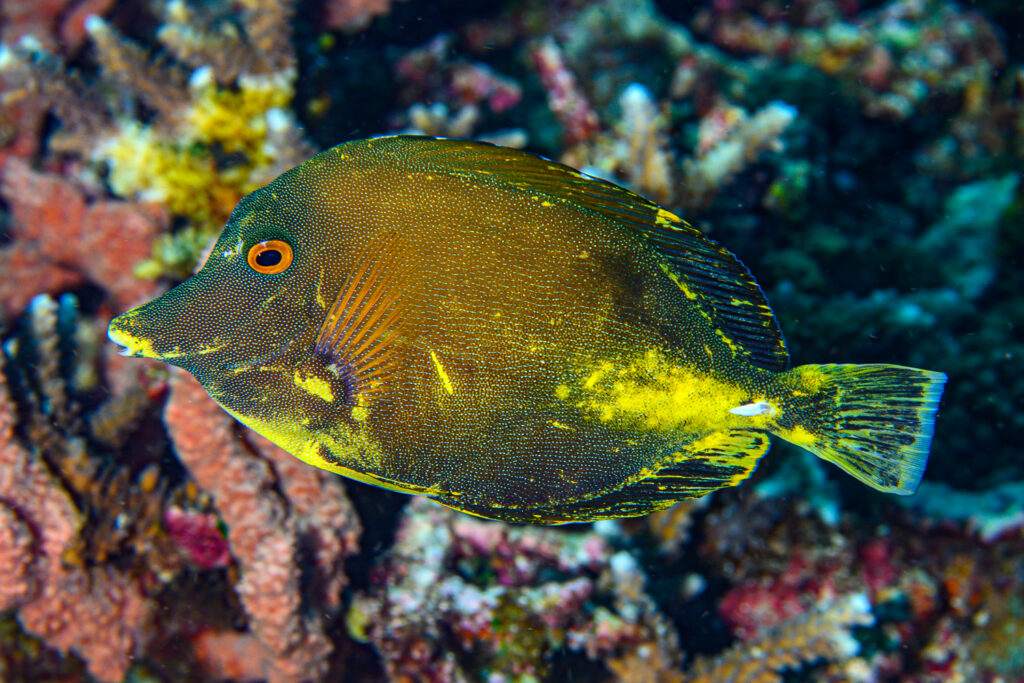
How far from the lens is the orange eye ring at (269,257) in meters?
1.63

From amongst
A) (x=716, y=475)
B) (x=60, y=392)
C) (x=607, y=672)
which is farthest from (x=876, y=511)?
(x=60, y=392)

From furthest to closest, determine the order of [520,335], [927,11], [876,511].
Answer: [927,11], [876,511], [520,335]

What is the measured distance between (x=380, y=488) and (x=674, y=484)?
1.70 m

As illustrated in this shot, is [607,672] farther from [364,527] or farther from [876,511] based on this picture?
[876,511]

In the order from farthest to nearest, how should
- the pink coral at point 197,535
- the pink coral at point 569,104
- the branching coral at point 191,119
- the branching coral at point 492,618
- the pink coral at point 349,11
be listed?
the pink coral at point 349,11 → the pink coral at point 569,104 → the branching coral at point 191,119 → the pink coral at point 197,535 → the branching coral at point 492,618

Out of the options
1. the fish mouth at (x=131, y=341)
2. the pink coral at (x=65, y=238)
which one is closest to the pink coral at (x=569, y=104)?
the pink coral at (x=65, y=238)

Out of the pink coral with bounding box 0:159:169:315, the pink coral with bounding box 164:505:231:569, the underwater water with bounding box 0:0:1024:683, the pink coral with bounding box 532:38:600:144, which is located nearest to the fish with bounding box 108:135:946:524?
the underwater water with bounding box 0:0:1024:683

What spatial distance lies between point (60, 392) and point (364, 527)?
1651 millimetres

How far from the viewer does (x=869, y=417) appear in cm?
171

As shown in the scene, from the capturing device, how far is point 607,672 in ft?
9.55

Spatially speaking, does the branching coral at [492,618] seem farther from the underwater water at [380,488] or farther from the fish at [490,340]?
the fish at [490,340]

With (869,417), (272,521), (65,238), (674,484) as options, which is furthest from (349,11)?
(869,417)

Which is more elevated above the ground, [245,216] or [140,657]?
[245,216]

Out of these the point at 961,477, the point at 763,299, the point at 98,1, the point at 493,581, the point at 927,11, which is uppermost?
the point at 927,11
